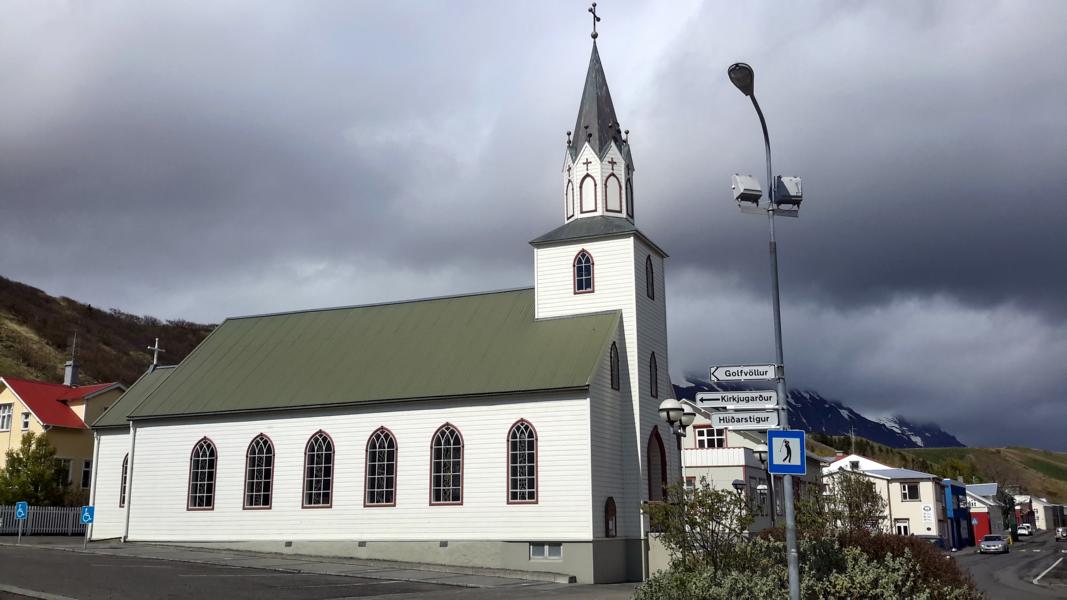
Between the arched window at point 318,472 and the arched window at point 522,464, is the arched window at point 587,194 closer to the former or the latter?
the arched window at point 522,464

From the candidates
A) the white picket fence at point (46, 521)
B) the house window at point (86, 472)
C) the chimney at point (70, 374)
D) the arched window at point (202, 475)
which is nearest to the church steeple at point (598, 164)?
the arched window at point (202, 475)

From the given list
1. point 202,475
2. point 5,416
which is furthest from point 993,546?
point 5,416

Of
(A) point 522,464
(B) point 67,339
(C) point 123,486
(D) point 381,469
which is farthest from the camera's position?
(B) point 67,339

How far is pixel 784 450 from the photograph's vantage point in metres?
14.1

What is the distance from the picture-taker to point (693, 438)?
57188 mm

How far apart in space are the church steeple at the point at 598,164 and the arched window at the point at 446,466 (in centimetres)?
1072

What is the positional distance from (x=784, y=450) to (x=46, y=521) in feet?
146

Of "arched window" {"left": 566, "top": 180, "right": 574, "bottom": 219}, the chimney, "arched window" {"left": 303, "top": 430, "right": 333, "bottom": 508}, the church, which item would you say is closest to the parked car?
the church

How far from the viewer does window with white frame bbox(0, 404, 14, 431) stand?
53984mm

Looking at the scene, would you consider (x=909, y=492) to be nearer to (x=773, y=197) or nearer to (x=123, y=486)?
(x=123, y=486)

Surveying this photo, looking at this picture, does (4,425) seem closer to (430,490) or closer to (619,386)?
(430,490)

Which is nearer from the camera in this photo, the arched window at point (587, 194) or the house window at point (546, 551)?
the house window at point (546, 551)

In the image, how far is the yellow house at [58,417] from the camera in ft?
A: 174

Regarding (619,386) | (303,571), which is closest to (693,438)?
(619,386)
